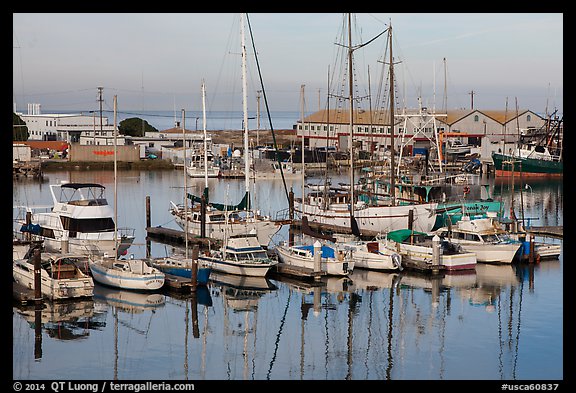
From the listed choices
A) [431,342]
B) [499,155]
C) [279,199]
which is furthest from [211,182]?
[431,342]

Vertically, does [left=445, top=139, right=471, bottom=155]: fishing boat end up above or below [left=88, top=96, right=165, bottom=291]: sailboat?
above

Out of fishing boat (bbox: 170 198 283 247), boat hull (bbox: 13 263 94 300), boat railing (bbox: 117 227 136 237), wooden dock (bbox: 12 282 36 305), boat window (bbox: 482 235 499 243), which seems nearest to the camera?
wooden dock (bbox: 12 282 36 305)

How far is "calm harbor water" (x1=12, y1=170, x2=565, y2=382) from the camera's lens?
24625mm

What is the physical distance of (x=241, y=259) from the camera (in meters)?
35.3

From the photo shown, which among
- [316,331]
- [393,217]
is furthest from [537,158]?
[316,331]

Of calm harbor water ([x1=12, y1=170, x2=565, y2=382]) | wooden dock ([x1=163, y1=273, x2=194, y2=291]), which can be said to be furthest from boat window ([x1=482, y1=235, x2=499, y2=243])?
wooden dock ([x1=163, y1=273, x2=194, y2=291])

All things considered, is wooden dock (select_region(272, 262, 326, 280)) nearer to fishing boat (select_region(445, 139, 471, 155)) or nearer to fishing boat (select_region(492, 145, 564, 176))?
fishing boat (select_region(492, 145, 564, 176))

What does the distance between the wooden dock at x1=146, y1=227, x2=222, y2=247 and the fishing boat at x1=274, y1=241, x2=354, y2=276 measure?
17.4ft

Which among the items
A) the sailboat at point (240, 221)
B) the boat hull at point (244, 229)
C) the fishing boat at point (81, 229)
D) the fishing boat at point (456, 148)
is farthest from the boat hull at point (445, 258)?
the fishing boat at point (456, 148)

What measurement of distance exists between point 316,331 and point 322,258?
24.7ft

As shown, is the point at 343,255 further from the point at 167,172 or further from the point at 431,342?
the point at 167,172

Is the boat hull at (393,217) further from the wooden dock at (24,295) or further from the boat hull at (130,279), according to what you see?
the wooden dock at (24,295)
